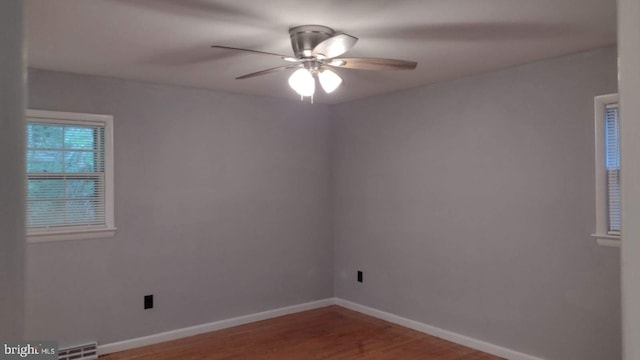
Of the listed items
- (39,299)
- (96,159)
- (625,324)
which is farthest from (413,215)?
(625,324)

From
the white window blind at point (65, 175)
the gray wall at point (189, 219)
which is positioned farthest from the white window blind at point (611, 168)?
the white window blind at point (65, 175)

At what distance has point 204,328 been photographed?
4.12 meters

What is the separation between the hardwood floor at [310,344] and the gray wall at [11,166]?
351cm

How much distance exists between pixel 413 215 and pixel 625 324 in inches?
152

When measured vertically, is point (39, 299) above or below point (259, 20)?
below

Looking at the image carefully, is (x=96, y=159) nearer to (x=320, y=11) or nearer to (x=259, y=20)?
(x=259, y=20)

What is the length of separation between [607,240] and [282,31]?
239 cm

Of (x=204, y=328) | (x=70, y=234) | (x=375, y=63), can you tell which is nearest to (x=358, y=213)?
(x=204, y=328)

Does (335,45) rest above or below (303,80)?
above

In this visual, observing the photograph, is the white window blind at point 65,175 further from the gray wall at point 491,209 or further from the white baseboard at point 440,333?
the white baseboard at point 440,333

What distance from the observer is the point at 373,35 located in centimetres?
261

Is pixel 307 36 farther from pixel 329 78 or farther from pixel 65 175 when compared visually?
pixel 65 175

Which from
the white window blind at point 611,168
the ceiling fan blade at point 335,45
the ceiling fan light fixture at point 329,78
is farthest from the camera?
the white window blind at point 611,168

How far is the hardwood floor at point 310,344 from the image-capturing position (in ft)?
11.7
